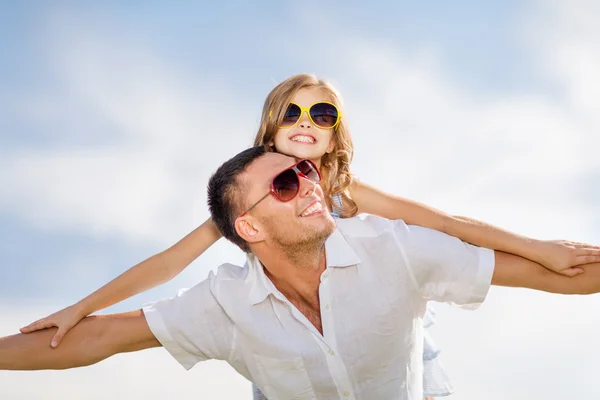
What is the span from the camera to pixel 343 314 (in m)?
4.32

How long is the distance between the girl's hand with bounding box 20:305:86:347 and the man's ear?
1375 millimetres

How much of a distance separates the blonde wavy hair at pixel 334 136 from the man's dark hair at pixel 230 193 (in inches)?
29.1

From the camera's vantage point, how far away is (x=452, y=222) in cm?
472

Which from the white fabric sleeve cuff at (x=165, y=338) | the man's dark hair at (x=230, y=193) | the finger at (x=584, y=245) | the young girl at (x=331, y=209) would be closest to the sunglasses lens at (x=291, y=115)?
the young girl at (x=331, y=209)

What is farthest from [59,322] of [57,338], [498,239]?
[498,239]

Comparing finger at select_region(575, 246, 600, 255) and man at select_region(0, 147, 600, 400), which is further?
finger at select_region(575, 246, 600, 255)

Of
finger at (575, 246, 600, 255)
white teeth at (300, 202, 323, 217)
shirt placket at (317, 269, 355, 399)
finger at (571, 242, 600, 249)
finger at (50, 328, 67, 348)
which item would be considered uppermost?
white teeth at (300, 202, 323, 217)

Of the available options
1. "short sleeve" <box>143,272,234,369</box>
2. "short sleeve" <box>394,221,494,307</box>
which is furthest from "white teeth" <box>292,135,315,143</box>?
"short sleeve" <box>143,272,234,369</box>

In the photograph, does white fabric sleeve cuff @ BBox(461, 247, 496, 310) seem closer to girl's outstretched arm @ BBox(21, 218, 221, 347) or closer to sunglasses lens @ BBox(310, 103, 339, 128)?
sunglasses lens @ BBox(310, 103, 339, 128)

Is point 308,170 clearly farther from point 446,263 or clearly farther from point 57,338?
point 57,338

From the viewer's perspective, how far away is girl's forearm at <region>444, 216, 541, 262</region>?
4.44 metres

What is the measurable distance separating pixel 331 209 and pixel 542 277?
1893 millimetres

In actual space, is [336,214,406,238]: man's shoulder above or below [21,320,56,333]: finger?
above

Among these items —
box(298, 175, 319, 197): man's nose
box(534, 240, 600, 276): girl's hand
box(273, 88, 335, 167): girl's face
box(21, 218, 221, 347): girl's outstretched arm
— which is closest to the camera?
box(534, 240, 600, 276): girl's hand
